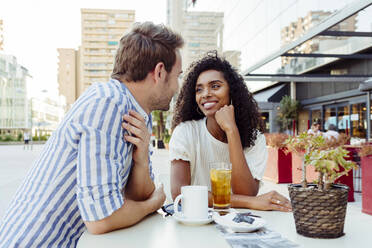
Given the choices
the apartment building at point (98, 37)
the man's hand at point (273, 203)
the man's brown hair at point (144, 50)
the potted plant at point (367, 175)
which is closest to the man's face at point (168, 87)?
the man's brown hair at point (144, 50)

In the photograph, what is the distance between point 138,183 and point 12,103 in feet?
186

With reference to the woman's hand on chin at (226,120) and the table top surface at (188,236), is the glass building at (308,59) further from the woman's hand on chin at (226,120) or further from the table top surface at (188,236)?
the table top surface at (188,236)

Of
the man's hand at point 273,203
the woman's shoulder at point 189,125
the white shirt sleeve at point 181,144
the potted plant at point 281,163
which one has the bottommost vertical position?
the potted plant at point 281,163

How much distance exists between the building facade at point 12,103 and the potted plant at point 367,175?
53931 millimetres

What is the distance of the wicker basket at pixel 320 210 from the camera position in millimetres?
986

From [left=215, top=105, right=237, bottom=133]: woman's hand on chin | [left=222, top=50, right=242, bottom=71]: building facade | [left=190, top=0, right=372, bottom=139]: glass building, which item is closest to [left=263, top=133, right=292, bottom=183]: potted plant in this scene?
[left=190, top=0, right=372, bottom=139]: glass building

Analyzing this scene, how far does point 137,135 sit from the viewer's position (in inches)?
47.6

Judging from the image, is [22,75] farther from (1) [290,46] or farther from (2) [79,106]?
(2) [79,106]

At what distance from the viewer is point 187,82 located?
2309mm

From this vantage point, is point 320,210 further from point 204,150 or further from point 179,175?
point 204,150

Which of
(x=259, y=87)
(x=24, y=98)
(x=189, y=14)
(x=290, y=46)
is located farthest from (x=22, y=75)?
(x=290, y=46)

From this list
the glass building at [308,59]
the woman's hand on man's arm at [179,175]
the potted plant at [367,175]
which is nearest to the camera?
the woman's hand on man's arm at [179,175]

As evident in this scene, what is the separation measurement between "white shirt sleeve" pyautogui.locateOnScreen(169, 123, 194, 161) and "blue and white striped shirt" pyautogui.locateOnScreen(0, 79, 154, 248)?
725mm

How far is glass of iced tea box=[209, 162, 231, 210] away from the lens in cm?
139
